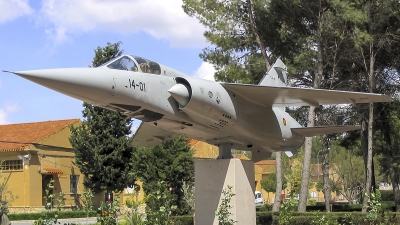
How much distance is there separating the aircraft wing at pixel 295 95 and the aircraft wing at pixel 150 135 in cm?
301

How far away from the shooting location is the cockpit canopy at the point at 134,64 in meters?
10.7

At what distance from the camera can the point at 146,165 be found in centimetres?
2711

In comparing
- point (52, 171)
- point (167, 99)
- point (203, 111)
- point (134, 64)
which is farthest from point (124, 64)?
point (52, 171)

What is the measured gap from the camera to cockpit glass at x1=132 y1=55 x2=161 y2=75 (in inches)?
437

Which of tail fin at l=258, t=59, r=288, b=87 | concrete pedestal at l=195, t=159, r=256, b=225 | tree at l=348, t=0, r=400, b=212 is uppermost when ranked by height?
tree at l=348, t=0, r=400, b=212

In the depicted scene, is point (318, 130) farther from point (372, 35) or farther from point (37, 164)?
point (37, 164)

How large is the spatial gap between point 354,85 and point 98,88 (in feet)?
58.1

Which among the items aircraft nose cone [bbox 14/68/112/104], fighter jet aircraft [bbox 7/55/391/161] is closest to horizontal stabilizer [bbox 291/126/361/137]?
fighter jet aircraft [bbox 7/55/391/161]

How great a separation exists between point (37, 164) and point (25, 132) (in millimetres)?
4404

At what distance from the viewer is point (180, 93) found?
1109 centimetres

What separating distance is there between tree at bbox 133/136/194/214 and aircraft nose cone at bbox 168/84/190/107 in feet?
50.7

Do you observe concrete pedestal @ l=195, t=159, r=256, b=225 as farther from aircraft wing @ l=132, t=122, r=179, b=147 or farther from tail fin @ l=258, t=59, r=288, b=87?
tail fin @ l=258, t=59, r=288, b=87

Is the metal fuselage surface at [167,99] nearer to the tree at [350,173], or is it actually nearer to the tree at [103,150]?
the tree at [103,150]

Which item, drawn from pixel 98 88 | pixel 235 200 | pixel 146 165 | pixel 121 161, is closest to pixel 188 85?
pixel 98 88
